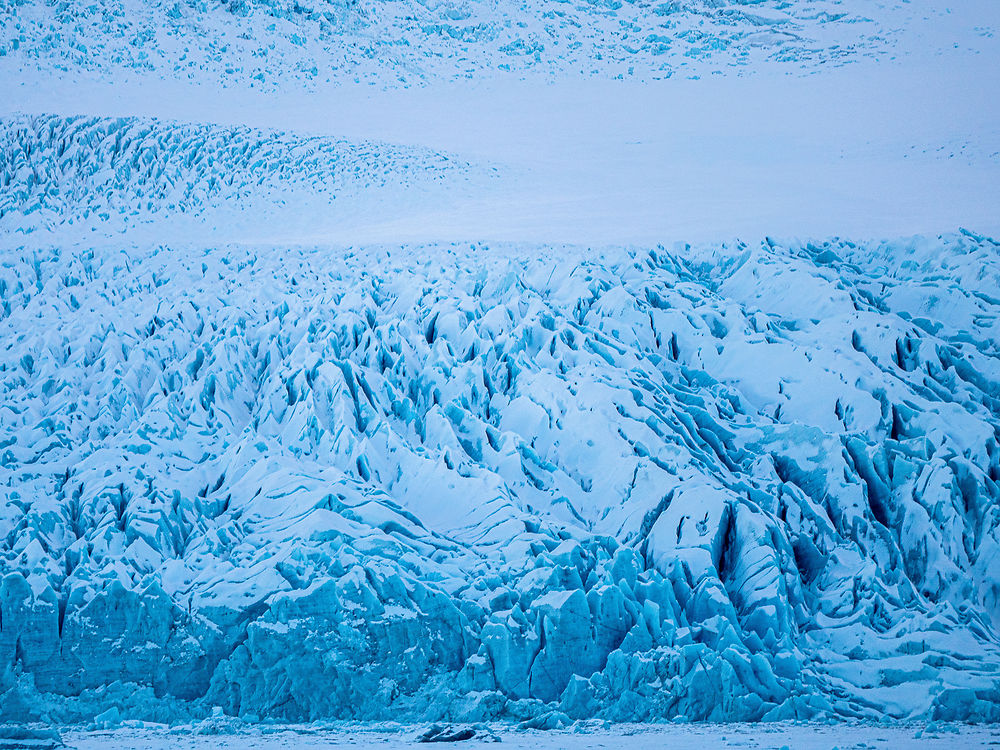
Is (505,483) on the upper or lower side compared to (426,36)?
lower

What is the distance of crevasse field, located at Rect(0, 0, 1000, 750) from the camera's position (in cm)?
888

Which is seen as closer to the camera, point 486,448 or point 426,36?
point 486,448

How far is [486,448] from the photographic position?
11031 mm

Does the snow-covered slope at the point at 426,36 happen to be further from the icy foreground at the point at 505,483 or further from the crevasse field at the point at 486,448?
the icy foreground at the point at 505,483

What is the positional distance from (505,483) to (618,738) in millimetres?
3093

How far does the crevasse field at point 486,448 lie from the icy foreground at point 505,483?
0.04 m

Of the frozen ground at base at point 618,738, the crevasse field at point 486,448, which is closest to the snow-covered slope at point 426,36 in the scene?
the crevasse field at point 486,448

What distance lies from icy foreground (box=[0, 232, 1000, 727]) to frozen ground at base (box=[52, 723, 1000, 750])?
0.95 ft

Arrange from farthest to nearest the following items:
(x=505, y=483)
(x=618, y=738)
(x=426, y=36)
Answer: (x=426, y=36) < (x=505, y=483) < (x=618, y=738)

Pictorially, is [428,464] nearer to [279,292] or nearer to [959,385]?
[279,292]

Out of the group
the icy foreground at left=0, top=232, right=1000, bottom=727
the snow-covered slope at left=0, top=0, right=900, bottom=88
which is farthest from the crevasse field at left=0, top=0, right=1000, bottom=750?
the snow-covered slope at left=0, top=0, right=900, bottom=88

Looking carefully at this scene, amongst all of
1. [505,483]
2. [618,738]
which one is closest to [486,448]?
[505,483]

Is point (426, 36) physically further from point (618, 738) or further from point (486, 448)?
point (618, 738)

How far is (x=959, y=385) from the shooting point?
12.0m
